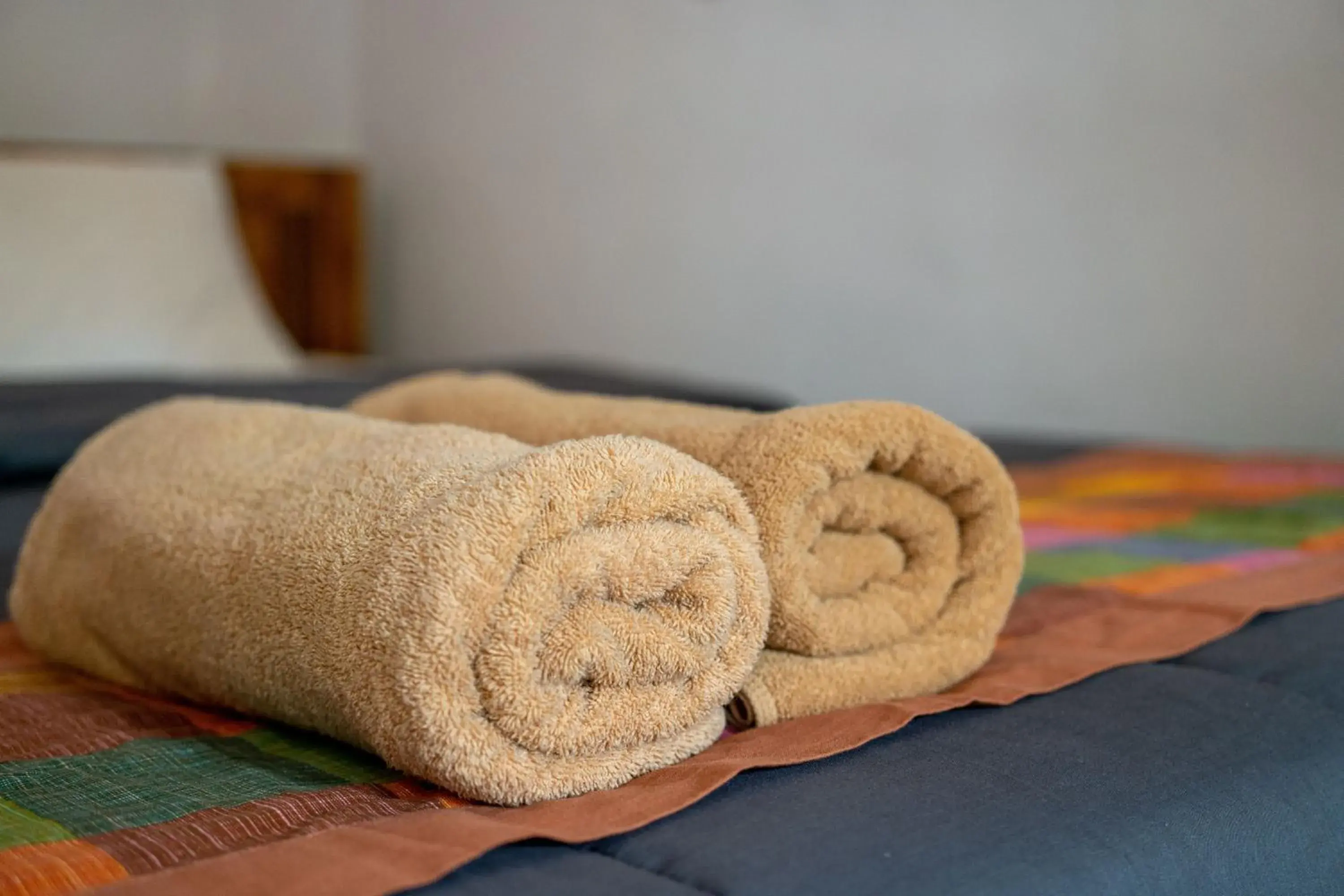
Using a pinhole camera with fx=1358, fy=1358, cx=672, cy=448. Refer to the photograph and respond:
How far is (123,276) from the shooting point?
2295mm

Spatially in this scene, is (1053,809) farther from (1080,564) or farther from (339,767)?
(1080,564)

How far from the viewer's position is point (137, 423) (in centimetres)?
87

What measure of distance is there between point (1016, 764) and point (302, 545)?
0.35 meters

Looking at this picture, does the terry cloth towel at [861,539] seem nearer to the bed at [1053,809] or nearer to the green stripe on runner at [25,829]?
the bed at [1053,809]

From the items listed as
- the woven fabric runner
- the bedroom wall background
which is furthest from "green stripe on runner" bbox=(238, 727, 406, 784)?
the bedroom wall background

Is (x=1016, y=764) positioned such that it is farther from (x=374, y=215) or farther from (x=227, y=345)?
(x=374, y=215)

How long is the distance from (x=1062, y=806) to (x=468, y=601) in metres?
0.27

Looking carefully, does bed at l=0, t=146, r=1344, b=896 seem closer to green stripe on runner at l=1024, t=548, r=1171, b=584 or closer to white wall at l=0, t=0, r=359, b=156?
green stripe on runner at l=1024, t=548, r=1171, b=584

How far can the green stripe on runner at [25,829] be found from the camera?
1.74ft

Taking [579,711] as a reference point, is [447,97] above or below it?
above

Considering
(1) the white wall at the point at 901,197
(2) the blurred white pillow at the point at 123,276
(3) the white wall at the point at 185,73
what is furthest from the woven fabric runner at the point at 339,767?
(3) the white wall at the point at 185,73

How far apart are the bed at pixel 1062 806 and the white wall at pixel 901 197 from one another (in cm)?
110

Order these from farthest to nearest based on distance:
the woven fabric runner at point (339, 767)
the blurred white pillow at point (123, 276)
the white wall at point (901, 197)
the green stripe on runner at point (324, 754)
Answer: the blurred white pillow at point (123, 276) → the white wall at point (901, 197) → the green stripe on runner at point (324, 754) → the woven fabric runner at point (339, 767)

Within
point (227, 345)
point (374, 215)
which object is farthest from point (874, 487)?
point (374, 215)
